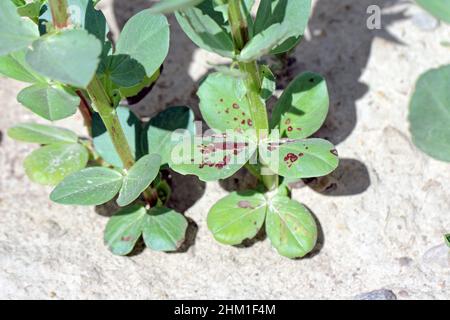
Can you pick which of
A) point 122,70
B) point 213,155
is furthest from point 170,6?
point 213,155

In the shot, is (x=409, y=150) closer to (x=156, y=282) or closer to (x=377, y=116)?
(x=377, y=116)

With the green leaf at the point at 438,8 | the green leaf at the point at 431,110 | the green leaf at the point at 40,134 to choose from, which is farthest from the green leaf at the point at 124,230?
the green leaf at the point at 438,8

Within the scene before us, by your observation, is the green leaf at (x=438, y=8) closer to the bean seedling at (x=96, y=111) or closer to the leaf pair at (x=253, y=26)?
the leaf pair at (x=253, y=26)

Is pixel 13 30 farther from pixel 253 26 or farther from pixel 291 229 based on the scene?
pixel 291 229

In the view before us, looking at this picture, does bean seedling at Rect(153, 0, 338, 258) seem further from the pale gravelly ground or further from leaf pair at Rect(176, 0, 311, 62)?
the pale gravelly ground

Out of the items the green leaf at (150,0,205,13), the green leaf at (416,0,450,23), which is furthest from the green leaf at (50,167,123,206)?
the green leaf at (416,0,450,23)

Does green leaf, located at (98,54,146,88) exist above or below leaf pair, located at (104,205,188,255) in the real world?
above

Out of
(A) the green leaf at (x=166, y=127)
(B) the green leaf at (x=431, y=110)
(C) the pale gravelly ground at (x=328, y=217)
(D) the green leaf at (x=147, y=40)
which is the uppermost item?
(D) the green leaf at (x=147, y=40)
